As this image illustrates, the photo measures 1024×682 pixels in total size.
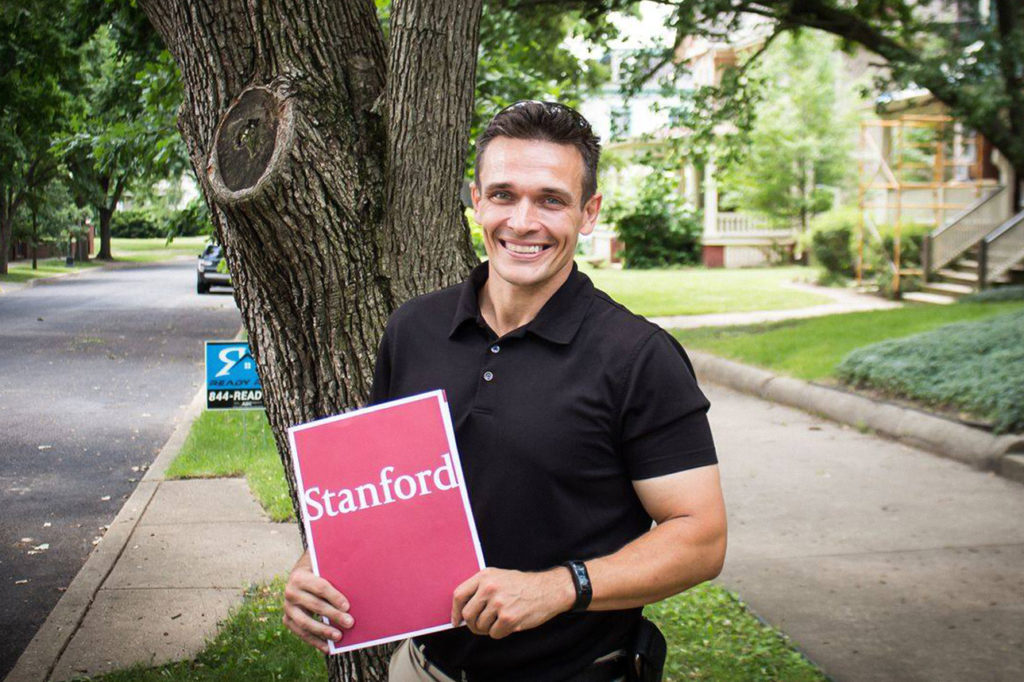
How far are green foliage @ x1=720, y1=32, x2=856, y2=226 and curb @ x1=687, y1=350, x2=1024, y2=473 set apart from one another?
20.6 meters

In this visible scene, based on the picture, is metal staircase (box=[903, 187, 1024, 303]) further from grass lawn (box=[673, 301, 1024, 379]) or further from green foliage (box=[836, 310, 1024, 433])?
green foliage (box=[836, 310, 1024, 433])

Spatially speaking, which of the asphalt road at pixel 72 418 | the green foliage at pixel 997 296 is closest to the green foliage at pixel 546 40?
the asphalt road at pixel 72 418

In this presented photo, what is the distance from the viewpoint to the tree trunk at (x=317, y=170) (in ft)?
10.8

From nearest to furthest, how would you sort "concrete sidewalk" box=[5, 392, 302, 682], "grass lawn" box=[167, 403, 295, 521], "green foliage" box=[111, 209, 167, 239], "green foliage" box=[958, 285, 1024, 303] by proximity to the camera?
"concrete sidewalk" box=[5, 392, 302, 682]
"grass lawn" box=[167, 403, 295, 521]
"green foliage" box=[958, 285, 1024, 303]
"green foliage" box=[111, 209, 167, 239]

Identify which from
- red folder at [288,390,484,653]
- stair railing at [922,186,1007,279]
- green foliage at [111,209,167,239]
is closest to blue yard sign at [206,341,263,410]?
red folder at [288,390,484,653]

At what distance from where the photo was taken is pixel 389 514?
2279 mm

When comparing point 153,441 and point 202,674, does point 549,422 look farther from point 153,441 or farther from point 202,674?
point 153,441

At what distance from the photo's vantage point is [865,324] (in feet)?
49.7

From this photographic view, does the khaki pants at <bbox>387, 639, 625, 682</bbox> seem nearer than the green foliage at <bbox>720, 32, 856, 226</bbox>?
Yes

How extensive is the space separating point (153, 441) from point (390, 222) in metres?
7.51

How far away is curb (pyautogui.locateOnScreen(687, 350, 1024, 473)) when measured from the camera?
8.50 meters

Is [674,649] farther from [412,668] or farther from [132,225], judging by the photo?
[132,225]

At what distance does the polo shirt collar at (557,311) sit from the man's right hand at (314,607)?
58cm

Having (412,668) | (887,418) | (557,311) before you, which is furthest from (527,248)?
(887,418)
